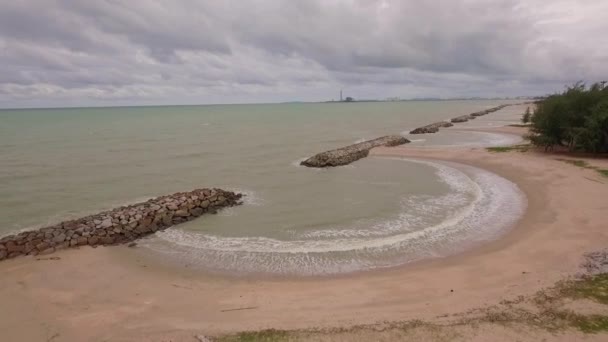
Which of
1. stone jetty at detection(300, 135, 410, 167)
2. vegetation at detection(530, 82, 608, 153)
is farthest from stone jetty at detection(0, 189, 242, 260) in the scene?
vegetation at detection(530, 82, 608, 153)

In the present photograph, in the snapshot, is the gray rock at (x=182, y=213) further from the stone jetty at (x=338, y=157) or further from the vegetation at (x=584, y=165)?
the vegetation at (x=584, y=165)

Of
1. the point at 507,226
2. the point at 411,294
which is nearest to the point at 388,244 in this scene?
the point at 411,294

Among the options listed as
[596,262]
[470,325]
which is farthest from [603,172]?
[470,325]

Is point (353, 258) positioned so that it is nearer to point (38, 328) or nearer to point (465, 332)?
point (465, 332)

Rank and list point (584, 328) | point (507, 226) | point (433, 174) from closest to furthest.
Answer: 1. point (584, 328)
2. point (507, 226)
3. point (433, 174)

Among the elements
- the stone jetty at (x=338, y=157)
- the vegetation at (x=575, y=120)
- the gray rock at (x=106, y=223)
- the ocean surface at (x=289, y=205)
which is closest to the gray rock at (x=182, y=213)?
the ocean surface at (x=289, y=205)

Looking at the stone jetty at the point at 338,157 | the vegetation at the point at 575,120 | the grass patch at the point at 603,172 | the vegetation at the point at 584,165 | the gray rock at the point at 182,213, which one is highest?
the vegetation at the point at 575,120

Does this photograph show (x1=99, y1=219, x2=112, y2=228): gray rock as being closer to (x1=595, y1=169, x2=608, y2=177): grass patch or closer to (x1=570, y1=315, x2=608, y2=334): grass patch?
(x1=570, y1=315, x2=608, y2=334): grass patch
